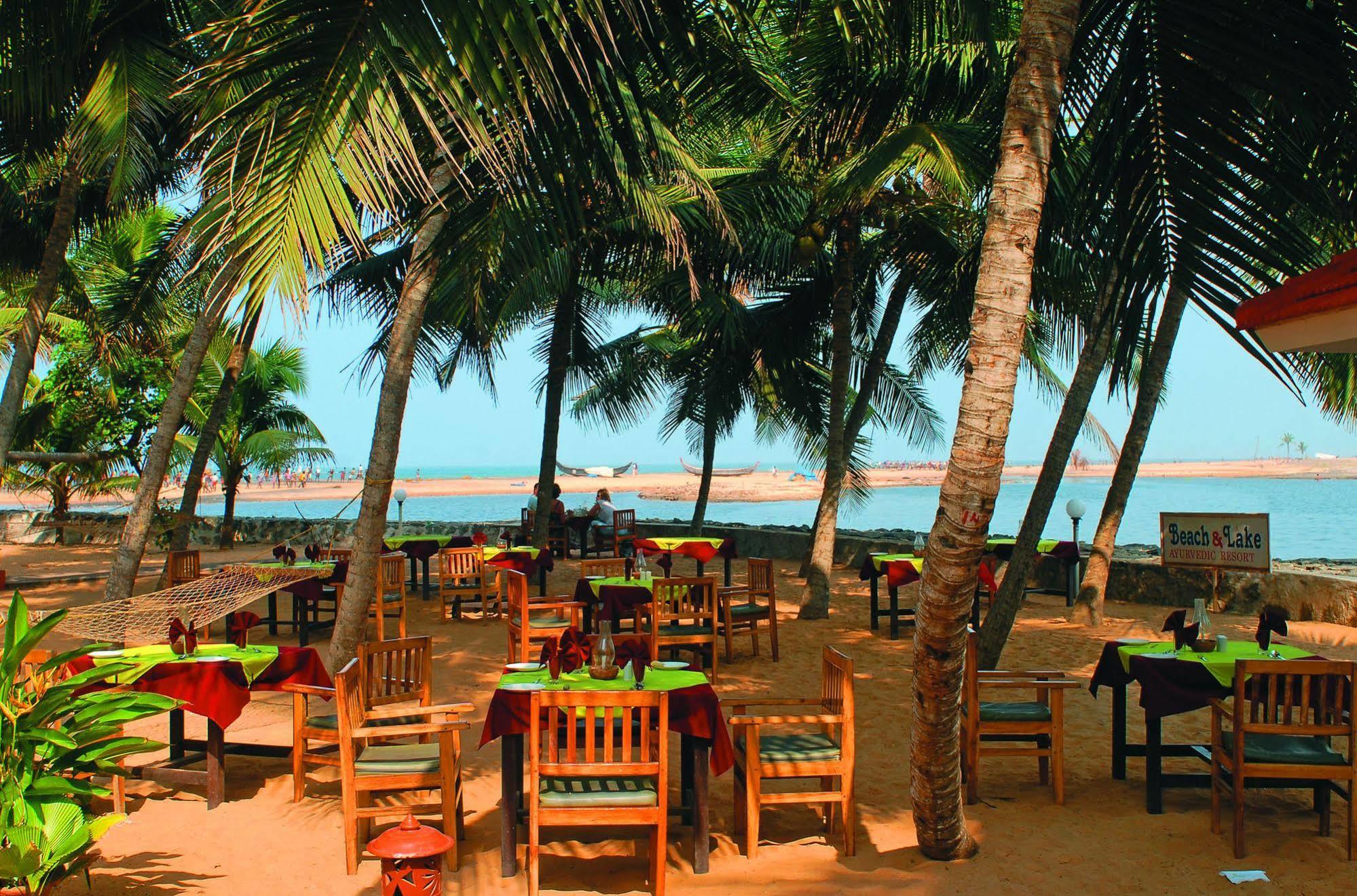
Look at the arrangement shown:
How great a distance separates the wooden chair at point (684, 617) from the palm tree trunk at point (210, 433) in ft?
18.8

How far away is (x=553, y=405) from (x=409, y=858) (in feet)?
36.1

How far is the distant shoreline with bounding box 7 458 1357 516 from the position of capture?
6581 centimetres

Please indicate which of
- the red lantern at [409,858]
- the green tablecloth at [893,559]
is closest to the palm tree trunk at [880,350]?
the green tablecloth at [893,559]

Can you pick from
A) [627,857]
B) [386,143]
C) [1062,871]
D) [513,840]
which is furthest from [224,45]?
[1062,871]

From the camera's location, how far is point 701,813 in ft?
13.2

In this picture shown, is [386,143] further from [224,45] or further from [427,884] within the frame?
[427,884]

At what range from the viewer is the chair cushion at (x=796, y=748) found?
4.25 m

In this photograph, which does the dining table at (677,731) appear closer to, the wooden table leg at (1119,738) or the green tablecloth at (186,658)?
the green tablecloth at (186,658)

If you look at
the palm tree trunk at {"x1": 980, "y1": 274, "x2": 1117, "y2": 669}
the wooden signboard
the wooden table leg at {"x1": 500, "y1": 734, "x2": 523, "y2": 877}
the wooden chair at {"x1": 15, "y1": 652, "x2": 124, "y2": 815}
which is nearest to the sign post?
the wooden signboard

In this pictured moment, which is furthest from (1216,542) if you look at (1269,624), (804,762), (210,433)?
(210,433)

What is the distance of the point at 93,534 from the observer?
19.2 meters

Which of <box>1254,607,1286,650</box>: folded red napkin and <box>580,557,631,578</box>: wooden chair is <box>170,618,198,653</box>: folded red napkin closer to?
<box>580,557,631,578</box>: wooden chair

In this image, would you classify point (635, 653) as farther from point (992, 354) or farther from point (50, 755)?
point (50, 755)

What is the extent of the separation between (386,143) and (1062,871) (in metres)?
3.49
